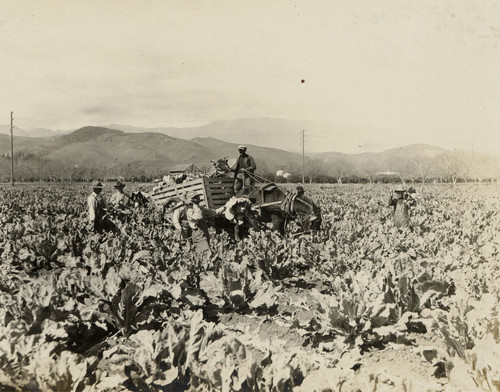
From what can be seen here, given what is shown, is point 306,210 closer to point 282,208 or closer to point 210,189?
point 282,208

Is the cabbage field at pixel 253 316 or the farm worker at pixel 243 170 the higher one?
the farm worker at pixel 243 170

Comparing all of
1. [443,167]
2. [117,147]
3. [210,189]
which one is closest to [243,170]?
[210,189]

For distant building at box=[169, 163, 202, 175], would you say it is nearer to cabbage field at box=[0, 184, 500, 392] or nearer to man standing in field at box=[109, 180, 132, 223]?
man standing in field at box=[109, 180, 132, 223]

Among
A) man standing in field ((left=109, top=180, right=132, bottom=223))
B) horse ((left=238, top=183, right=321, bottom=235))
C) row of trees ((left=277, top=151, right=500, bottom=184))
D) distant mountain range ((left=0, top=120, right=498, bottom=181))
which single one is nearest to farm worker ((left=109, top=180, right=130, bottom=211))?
man standing in field ((left=109, top=180, right=132, bottom=223))

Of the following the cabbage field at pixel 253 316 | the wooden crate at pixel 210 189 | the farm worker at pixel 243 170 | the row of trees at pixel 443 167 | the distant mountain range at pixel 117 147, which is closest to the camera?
the cabbage field at pixel 253 316

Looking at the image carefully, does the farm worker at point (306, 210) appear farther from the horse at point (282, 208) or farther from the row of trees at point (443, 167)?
the row of trees at point (443, 167)

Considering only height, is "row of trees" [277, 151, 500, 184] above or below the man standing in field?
above

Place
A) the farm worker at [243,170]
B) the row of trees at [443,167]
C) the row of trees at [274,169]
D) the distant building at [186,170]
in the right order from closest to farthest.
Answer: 1. the row of trees at [443,167]
2. the row of trees at [274,169]
3. the farm worker at [243,170]
4. the distant building at [186,170]

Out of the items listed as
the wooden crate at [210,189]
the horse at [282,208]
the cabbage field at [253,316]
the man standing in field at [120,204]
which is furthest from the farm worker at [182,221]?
the man standing in field at [120,204]
